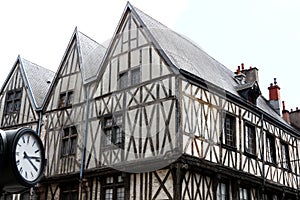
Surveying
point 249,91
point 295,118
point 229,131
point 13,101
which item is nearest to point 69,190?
point 13,101

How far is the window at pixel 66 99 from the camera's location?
13570 mm

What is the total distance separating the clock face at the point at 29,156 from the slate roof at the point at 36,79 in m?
11.5

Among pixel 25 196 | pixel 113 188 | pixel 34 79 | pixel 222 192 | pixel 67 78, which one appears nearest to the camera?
pixel 113 188

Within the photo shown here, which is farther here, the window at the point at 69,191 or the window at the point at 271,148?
the window at the point at 271,148

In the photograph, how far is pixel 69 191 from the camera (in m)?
12.4

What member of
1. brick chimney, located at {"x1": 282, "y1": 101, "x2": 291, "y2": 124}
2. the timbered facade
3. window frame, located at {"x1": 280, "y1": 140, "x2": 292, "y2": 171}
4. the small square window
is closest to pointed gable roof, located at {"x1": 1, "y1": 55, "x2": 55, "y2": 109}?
the timbered facade

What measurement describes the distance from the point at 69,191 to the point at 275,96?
981cm

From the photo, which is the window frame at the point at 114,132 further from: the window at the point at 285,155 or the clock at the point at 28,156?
the clock at the point at 28,156

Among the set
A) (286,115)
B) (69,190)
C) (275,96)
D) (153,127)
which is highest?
(275,96)

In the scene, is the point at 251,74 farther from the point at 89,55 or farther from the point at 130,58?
the point at 89,55

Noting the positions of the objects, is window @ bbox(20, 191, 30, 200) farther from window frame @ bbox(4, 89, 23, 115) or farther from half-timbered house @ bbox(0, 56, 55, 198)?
window frame @ bbox(4, 89, 23, 115)

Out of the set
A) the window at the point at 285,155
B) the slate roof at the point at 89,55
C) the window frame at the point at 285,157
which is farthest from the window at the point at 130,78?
the window at the point at 285,155

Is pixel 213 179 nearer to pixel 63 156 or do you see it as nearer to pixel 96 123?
pixel 96 123

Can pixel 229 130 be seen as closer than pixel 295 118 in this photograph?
Yes
